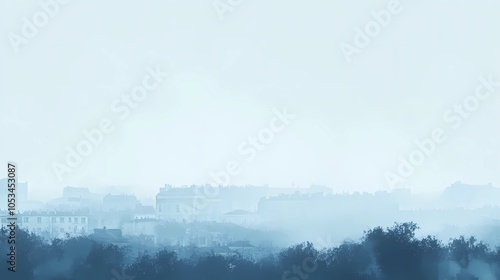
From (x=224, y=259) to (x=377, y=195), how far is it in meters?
75.2

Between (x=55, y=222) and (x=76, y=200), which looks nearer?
(x=55, y=222)

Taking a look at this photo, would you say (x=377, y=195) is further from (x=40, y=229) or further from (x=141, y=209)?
(x=40, y=229)

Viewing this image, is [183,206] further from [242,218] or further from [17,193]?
[17,193]

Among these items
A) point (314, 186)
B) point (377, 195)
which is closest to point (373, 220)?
point (377, 195)

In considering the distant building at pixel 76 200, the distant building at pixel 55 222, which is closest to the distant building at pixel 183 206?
the distant building at pixel 76 200

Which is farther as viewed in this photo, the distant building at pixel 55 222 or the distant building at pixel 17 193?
the distant building at pixel 17 193

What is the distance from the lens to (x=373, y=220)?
345 feet

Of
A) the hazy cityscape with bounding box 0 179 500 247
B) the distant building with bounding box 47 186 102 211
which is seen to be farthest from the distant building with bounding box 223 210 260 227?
the distant building with bounding box 47 186 102 211

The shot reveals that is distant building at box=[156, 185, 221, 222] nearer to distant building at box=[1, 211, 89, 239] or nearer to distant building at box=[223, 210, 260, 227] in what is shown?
distant building at box=[223, 210, 260, 227]

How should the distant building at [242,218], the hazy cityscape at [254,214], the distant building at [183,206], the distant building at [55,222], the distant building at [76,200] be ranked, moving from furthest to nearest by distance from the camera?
the distant building at [76,200] → the distant building at [183,206] → the distant building at [242,218] → the distant building at [55,222] → the hazy cityscape at [254,214]

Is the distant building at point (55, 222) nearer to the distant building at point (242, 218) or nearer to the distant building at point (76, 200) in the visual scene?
the distant building at point (242, 218)

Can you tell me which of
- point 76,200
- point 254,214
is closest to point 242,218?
point 254,214

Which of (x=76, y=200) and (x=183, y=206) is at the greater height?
(x=76, y=200)

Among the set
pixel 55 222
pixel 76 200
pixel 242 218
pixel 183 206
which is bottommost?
pixel 55 222
